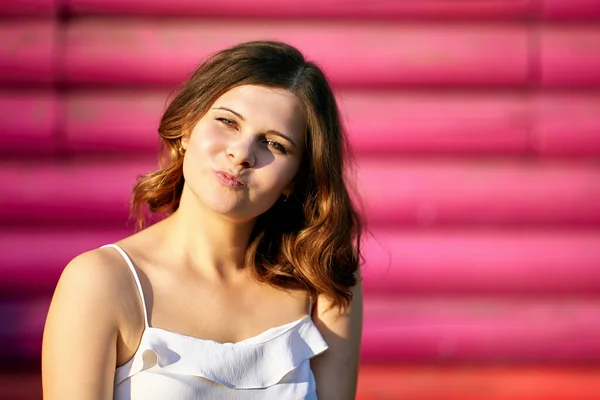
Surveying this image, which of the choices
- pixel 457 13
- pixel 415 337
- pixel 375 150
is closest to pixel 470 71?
pixel 457 13

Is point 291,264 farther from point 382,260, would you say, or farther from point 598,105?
point 598,105

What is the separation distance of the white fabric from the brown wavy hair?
16 centimetres

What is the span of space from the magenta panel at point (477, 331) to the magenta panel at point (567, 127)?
57cm

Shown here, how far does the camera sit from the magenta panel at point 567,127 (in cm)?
344

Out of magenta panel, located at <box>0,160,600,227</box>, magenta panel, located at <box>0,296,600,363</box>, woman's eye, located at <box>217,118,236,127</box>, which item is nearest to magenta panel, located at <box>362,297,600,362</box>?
magenta panel, located at <box>0,296,600,363</box>

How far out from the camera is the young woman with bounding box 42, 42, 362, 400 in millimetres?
1960

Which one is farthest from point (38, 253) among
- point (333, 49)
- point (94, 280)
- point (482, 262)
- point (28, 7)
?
point (482, 262)

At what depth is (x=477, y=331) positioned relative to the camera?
11.3 feet

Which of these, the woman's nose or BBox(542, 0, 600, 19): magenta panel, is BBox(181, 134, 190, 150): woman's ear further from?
BBox(542, 0, 600, 19): magenta panel

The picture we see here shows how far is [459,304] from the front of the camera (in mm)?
3465

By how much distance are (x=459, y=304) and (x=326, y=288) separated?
49.3 inches

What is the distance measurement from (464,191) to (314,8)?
857 mm

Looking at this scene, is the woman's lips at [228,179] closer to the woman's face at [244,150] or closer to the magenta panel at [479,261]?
the woman's face at [244,150]

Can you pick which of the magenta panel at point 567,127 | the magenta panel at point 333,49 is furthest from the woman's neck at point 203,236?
the magenta panel at point 567,127
